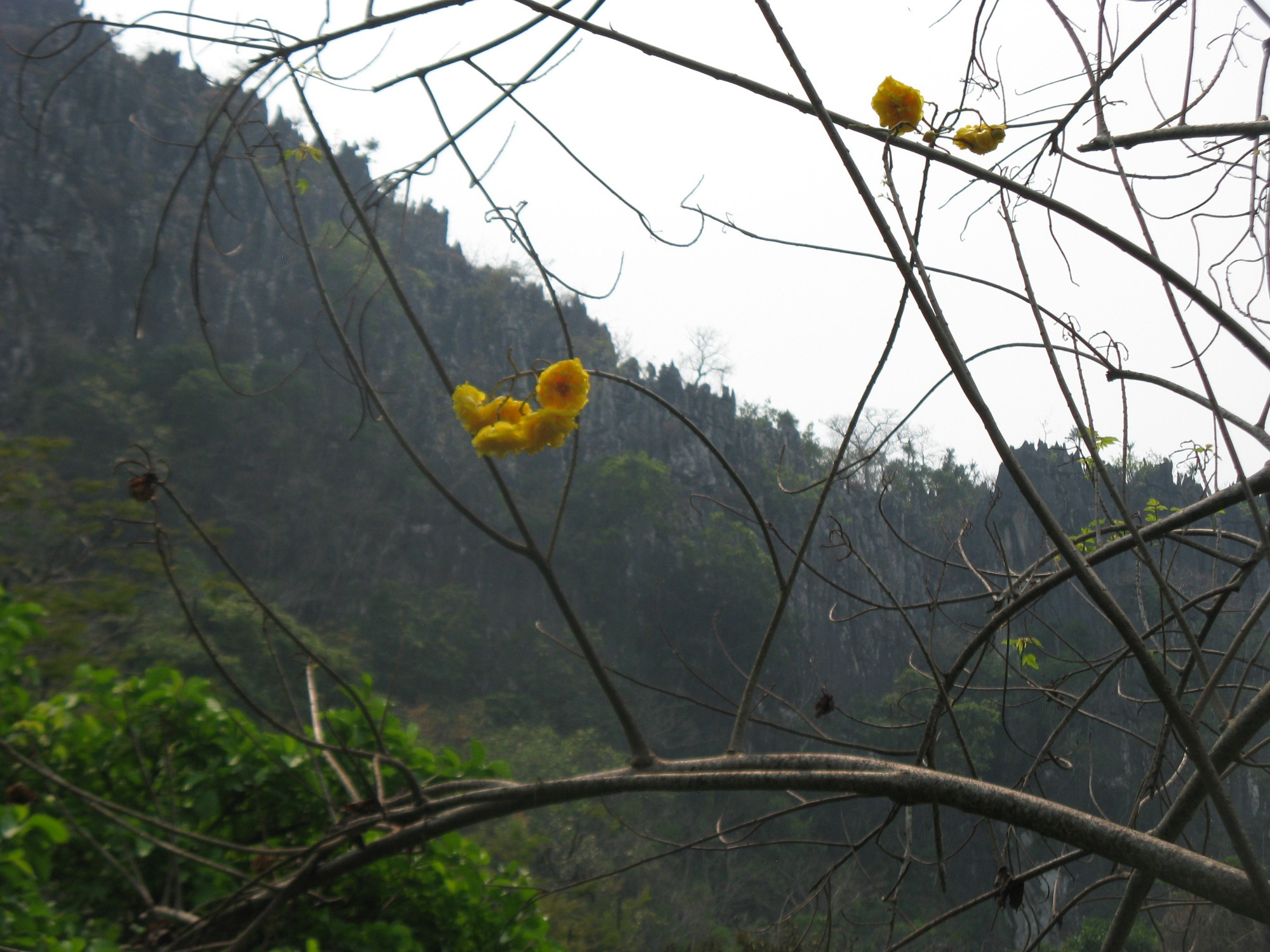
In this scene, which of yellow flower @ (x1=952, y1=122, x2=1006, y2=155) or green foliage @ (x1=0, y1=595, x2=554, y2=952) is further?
green foliage @ (x1=0, y1=595, x2=554, y2=952)

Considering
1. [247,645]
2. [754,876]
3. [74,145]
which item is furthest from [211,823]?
[74,145]

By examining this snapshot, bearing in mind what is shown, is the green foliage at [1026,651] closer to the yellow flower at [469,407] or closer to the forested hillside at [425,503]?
the yellow flower at [469,407]

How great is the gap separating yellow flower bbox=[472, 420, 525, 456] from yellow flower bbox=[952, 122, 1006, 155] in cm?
51

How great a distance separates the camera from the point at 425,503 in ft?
54.3

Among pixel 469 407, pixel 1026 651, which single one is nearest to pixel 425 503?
pixel 1026 651

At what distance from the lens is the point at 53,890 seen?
117 cm

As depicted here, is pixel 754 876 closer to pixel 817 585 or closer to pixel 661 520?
pixel 817 585

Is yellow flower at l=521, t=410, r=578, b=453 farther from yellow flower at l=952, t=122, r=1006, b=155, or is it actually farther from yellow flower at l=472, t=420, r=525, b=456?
yellow flower at l=952, t=122, r=1006, b=155

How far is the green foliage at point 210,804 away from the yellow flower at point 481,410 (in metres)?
0.64

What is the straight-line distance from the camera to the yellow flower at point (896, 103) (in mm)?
674

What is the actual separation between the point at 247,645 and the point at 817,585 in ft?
35.9

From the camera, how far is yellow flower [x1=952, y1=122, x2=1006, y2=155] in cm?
77

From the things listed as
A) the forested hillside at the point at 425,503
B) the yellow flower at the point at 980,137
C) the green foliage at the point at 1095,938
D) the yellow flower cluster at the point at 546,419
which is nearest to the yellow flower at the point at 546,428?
the yellow flower cluster at the point at 546,419

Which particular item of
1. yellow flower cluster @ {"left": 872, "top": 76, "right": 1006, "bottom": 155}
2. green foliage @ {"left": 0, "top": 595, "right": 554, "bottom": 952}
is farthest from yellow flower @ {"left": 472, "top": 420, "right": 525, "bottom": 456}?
green foliage @ {"left": 0, "top": 595, "right": 554, "bottom": 952}
